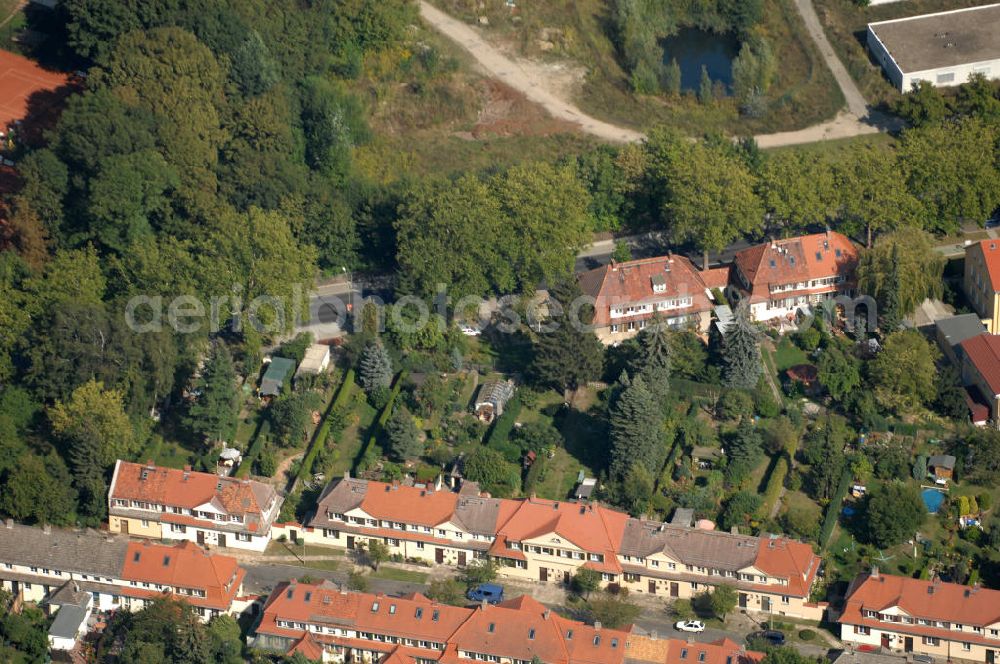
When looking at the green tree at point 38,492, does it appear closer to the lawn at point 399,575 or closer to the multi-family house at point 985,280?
the lawn at point 399,575

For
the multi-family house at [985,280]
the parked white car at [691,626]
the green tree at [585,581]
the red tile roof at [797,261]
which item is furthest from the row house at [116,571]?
the multi-family house at [985,280]

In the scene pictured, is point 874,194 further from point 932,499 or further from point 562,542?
point 562,542

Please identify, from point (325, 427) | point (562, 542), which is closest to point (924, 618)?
point (562, 542)

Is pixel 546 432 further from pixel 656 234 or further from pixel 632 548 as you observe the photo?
pixel 656 234

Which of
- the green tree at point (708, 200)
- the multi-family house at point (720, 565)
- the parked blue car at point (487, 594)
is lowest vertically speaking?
the parked blue car at point (487, 594)

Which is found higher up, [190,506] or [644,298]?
[644,298]

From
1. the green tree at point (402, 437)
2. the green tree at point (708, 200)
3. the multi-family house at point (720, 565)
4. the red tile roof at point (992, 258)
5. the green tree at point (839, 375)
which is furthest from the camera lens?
the green tree at point (708, 200)

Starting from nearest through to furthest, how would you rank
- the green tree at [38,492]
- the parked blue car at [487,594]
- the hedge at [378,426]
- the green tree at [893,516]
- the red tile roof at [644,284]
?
the parked blue car at [487,594] → the green tree at [893,516] → the green tree at [38,492] → the hedge at [378,426] → the red tile roof at [644,284]

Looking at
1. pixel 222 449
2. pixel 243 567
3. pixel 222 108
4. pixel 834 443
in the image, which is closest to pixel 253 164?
pixel 222 108
